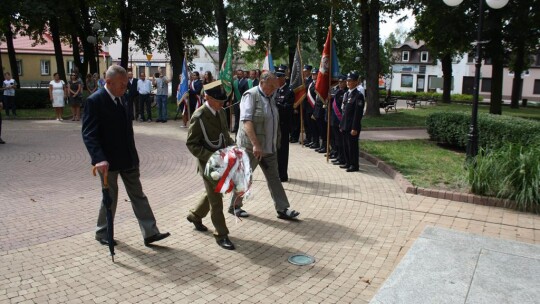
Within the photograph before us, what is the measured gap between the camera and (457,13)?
20.9 metres

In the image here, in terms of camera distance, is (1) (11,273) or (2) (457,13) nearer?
(1) (11,273)

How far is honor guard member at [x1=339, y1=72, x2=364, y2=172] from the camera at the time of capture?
9.17 meters

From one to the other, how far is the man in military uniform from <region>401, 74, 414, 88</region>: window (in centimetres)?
7017

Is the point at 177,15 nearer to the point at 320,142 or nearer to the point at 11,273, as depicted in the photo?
the point at 320,142

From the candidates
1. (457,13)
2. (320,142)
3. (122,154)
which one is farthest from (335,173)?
(457,13)

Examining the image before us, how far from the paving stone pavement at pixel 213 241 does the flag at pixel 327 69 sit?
2004mm

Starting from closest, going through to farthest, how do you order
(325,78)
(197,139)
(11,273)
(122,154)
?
(11,273)
(122,154)
(197,139)
(325,78)

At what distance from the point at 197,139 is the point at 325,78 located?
5.79m

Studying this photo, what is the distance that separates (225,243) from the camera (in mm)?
5332

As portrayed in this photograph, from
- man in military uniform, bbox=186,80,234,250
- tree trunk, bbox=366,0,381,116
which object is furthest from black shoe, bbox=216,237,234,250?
tree trunk, bbox=366,0,381,116

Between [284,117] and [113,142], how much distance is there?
503 cm

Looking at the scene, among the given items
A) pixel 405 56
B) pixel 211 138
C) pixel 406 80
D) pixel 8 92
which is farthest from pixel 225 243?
pixel 405 56

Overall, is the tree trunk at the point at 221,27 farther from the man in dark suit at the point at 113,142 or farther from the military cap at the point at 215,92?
the man in dark suit at the point at 113,142

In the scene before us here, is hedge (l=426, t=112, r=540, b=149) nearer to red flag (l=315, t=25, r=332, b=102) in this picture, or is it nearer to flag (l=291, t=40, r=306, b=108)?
red flag (l=315, t=25, r=332, b=102)
